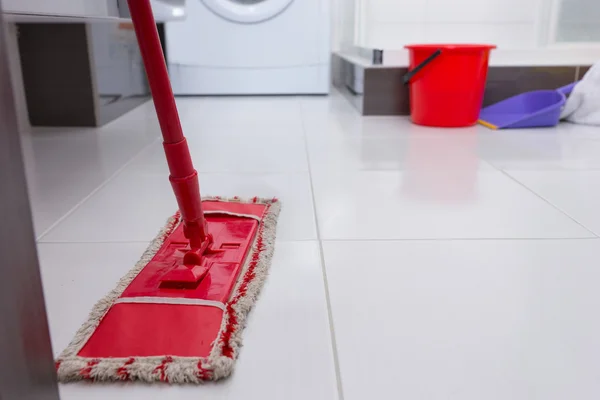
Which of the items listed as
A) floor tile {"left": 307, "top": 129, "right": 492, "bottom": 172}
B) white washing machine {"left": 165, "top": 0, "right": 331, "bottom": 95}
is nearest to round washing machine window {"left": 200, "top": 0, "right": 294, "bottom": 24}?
white washing machine {"left": 165, "top": 0, "right": 331, "bottom": 95}

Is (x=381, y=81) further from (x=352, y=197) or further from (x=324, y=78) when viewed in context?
(x=352, y=197)

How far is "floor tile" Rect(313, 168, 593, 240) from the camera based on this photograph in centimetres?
88

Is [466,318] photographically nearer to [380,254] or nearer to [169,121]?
[380,254]

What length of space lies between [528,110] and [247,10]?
133 centimetres

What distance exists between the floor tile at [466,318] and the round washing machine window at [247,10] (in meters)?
1.89

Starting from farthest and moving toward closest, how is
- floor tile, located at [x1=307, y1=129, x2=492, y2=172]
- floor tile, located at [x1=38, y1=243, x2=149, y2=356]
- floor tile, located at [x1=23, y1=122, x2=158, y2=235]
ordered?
1. floor tile, located at [x1=307, y1=129, x2=492, y2=172]
2. floor tile, located at [x1=23, y1=122, x2=158, y2=235]
3. floor tile, located at [x1=38, y1=243, x2=149, y2=356]

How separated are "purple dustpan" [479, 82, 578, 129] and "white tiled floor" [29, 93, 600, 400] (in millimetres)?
199

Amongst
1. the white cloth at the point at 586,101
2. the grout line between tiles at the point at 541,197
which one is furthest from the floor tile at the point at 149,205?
the white cloth at the point at 586,101

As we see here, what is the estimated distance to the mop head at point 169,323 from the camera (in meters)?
0.52

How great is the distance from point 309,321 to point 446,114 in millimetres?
1353

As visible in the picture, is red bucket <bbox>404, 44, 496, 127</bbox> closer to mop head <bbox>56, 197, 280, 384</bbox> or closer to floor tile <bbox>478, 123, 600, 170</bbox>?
floor tile <bbox>478, 123, 600, 170</bbox>

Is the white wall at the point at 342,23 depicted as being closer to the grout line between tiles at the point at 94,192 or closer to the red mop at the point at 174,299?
the grout line between tiles at the point at 94,192

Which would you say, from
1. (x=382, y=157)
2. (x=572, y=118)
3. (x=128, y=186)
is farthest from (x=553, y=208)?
(x=572, y=118)

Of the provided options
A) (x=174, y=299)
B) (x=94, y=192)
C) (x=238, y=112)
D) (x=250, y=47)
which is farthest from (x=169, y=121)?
(x=250, y=47)
